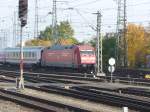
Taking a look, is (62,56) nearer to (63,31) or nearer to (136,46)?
(136,46)

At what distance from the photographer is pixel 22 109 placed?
2055 centimetres

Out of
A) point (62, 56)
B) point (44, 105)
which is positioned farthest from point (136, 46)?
point (44, 105)

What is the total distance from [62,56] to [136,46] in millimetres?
35844

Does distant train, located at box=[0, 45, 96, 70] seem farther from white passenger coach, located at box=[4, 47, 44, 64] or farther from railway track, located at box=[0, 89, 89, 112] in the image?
railway track, located at box=[0, 89, 89, 112]

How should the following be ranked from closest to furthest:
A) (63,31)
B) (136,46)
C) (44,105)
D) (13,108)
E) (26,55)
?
(13,108) < (44,105) < (26,55) < (136,46) < (63,31)

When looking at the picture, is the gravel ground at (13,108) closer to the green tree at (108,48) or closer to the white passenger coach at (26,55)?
the white passenger coach at (26,55)

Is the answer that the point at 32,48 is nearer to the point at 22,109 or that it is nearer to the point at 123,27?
the point at 123,27

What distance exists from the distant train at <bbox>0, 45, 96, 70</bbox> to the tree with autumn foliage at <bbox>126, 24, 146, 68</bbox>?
24.2m

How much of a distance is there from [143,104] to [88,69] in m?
38.0

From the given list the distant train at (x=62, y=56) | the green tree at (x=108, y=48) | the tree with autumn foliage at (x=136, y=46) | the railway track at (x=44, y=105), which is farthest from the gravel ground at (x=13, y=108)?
the tree with autumn foliage at (x=136, y=46)

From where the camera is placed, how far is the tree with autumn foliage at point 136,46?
92.3m

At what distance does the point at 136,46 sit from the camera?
309ft

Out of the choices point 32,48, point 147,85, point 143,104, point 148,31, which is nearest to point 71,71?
point 32,48

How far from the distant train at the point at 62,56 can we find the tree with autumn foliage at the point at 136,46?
24.2 metres
